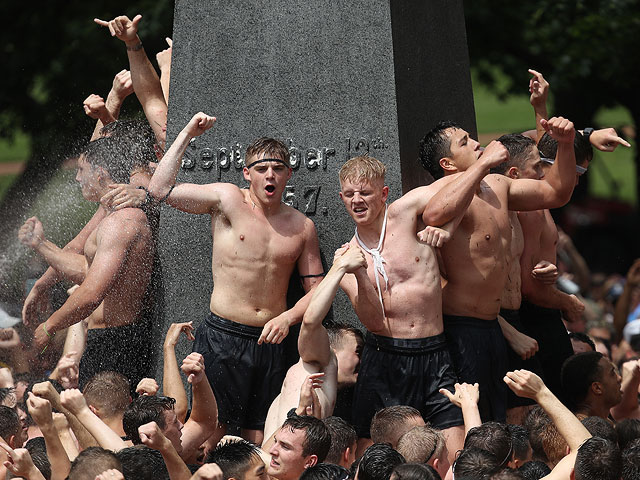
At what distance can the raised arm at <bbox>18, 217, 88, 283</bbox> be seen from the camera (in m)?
8.35

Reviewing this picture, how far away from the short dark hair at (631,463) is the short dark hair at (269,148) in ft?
9.60

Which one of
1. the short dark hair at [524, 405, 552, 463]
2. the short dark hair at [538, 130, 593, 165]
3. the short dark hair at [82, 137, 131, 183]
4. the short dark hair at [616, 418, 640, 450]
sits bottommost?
the short dark hair at [616, 418, 640, 450]

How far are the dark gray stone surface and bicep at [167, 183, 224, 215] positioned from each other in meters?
0.64

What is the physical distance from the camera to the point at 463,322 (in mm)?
7547

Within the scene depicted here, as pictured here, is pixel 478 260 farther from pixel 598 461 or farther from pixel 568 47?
pixel 568 47

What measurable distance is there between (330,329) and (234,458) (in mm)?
1929

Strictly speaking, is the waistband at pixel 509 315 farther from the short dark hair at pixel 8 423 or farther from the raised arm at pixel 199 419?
the short dark hair at pixel 8 423

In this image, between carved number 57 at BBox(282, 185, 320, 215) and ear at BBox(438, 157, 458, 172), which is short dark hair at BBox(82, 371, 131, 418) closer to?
carved number 57 at BBox(282, 185, 320, 215)

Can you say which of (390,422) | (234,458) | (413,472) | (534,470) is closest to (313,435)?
(234,458)

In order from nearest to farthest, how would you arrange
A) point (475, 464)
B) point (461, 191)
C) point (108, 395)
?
point (475, 464) → point (461, 191) → point (108, 395)

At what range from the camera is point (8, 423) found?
6.88 metres

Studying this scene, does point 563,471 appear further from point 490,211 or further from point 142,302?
point 142,302

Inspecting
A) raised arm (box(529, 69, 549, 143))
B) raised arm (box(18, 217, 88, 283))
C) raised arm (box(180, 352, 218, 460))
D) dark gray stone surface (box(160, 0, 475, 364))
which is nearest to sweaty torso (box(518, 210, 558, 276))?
raised arm (box(529, 69, 549, 143))

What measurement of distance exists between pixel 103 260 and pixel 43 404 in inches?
89.1
